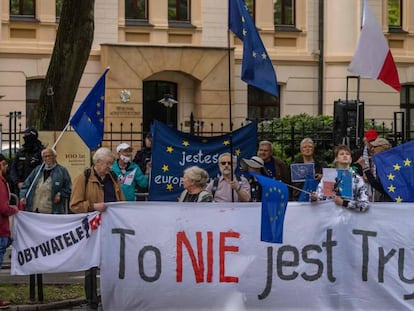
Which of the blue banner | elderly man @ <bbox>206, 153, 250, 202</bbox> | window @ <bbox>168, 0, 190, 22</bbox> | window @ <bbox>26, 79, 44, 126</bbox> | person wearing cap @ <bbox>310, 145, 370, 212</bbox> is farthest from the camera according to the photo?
window @ <bbox>168, 0, 190, 22</bbox>

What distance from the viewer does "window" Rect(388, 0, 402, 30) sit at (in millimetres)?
33500

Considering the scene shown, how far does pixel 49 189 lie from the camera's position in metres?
12.9

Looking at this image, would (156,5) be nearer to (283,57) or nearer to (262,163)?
(283,57)

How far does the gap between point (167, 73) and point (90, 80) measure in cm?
248

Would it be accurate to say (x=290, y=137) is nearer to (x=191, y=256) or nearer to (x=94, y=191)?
(x=94, y=191)

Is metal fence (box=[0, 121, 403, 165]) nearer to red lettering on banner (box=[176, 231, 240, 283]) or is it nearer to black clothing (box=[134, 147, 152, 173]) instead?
black clothing (box=[134, 147, 152, 173])

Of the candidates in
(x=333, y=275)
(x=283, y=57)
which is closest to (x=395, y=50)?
(x=283, y=57)

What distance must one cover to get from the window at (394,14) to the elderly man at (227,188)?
74.2 feet

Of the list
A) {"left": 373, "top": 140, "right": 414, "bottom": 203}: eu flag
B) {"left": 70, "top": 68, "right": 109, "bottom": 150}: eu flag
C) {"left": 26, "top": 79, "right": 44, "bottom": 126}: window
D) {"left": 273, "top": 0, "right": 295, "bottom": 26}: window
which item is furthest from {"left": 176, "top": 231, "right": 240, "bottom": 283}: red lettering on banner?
{"left": 273, "top": 0, "right": 295, "bottom": 26}: window

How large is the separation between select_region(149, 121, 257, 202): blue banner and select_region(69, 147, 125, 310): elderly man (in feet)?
7.42

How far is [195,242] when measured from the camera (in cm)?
1084

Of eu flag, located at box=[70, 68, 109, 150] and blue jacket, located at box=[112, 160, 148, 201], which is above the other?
eu flag, located at box=[70, 68, 109, 150]

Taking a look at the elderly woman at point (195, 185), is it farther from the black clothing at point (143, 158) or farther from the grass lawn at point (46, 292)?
the black clothing at point (143, 158)

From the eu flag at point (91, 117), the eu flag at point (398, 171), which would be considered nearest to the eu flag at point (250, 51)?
the eu flag at point (398, 171)
